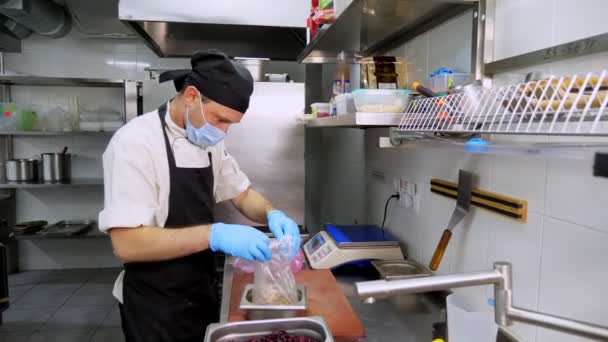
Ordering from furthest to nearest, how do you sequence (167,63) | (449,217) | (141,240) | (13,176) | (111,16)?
(167,63)
(13,176)
(111,16)
(449,217)
(141,240)

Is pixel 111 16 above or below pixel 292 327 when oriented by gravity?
above

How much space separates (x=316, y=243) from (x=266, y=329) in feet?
2.19

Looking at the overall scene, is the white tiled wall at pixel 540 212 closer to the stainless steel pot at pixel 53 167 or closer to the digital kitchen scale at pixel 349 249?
the digital kitchen scale at pixel 349 249

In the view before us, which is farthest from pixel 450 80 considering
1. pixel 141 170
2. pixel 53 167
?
pixel 53 167

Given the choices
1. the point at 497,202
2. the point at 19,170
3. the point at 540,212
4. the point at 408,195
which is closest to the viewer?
the point at 540,212

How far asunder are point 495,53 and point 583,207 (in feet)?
1.61

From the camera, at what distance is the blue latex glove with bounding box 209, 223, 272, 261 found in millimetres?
1342

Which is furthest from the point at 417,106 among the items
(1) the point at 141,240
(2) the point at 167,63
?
(2) the point at 167,63

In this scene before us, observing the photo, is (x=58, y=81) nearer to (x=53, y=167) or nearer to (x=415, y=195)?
(x=53, y=167)

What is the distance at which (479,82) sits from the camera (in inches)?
45.2

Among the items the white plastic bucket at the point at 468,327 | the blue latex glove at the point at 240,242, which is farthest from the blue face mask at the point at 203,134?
the white plastic bucket at the point at 468,327

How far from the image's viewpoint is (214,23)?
2.15 meters

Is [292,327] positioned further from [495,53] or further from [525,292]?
[495,53]

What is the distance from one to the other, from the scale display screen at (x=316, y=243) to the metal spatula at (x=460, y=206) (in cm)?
58
